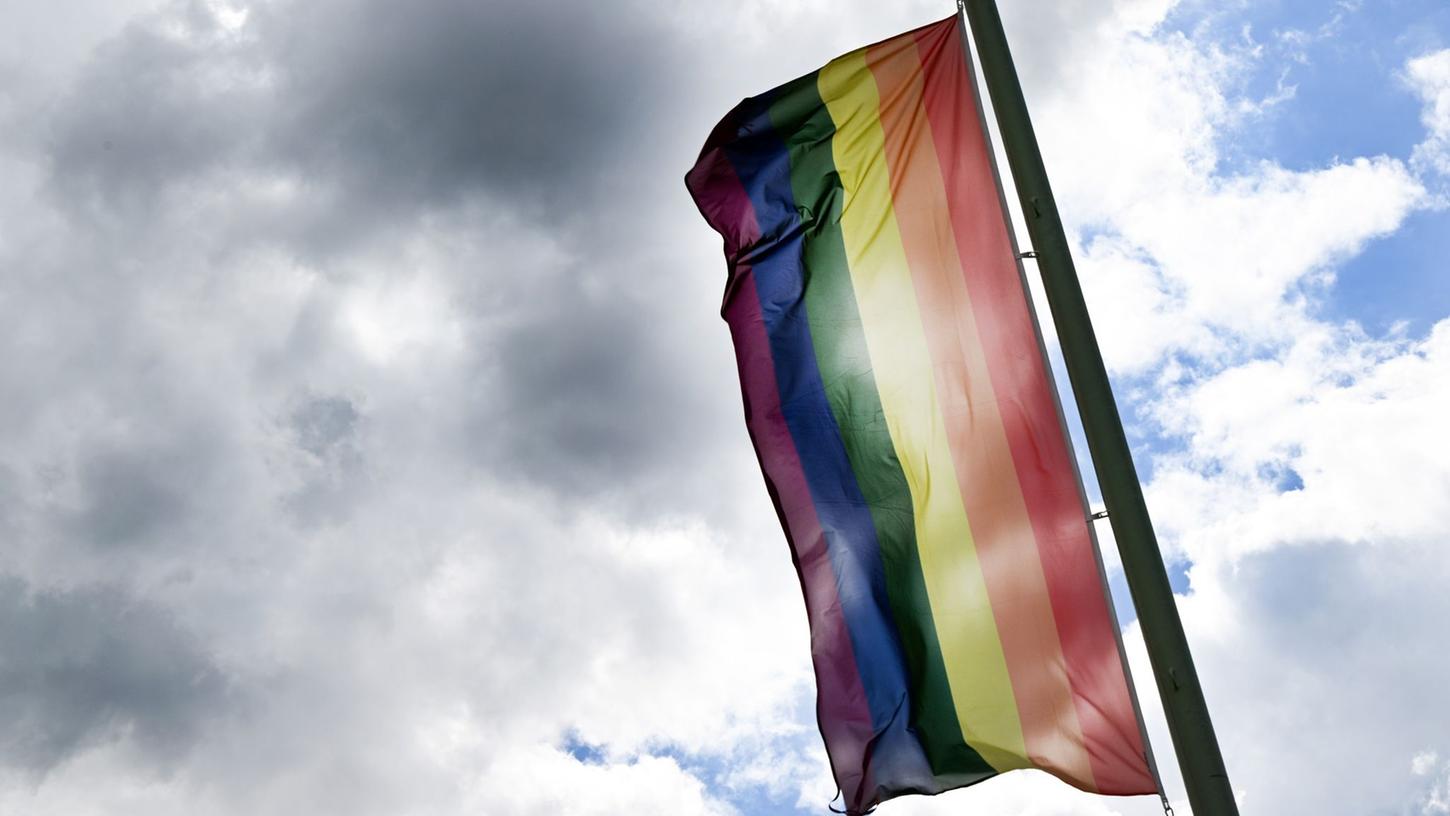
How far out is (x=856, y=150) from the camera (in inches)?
459

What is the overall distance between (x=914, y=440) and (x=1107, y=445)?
2.02m

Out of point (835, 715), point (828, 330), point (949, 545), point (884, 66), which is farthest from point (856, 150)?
point (835, 715)

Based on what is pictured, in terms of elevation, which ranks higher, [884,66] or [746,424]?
[884,66]

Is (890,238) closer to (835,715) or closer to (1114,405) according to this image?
(1114,405)

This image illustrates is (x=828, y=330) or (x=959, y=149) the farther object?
(x=828, y=330)

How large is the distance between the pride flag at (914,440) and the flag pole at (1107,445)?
0.46 metres

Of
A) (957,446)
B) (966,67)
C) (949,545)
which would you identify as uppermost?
(966,67)

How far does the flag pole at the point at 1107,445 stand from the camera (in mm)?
8023

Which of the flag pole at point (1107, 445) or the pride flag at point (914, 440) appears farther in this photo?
the pride flag at point (914, 440)

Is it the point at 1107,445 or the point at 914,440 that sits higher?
the point at 914,440

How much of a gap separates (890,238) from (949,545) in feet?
8.89

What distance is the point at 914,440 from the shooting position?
34.6ft

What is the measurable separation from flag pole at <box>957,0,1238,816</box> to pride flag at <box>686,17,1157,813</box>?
1.50ft

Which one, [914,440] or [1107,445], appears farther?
[914,440]
